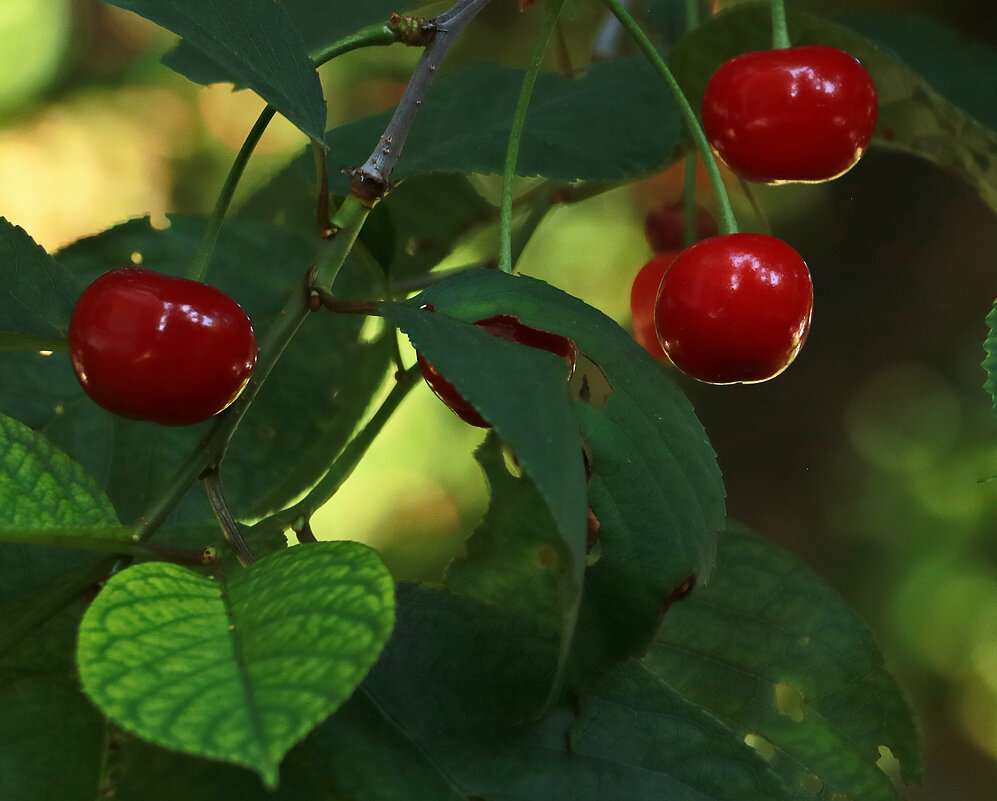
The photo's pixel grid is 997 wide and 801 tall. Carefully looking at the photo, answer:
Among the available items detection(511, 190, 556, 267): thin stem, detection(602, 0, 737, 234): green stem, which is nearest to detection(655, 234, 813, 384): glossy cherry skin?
detection(602, 0, 737, 234): green stem

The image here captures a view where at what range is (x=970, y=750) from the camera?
1770mm

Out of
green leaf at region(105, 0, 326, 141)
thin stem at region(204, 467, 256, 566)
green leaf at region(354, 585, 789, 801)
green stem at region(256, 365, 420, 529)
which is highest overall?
green leaf at region(105, 0, 326, 141)

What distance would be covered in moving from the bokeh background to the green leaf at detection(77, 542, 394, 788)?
53 centimetres

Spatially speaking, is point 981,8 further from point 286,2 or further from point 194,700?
point 194,700

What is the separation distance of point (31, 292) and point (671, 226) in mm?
593

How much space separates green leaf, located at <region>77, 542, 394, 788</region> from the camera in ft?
1.12

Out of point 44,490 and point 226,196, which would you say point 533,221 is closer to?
point 226,196

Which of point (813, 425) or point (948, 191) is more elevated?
point (948, 191)

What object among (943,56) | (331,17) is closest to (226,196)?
(331,17)

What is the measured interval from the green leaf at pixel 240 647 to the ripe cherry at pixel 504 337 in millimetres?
125

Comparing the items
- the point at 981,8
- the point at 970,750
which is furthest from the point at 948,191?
the point at 970,750

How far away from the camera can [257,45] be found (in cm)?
53

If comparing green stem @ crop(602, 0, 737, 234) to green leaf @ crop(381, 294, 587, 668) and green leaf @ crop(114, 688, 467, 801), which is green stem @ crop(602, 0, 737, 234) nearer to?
green leaf @ crop(381, 294, 587, 668)

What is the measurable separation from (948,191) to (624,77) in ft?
1.87
